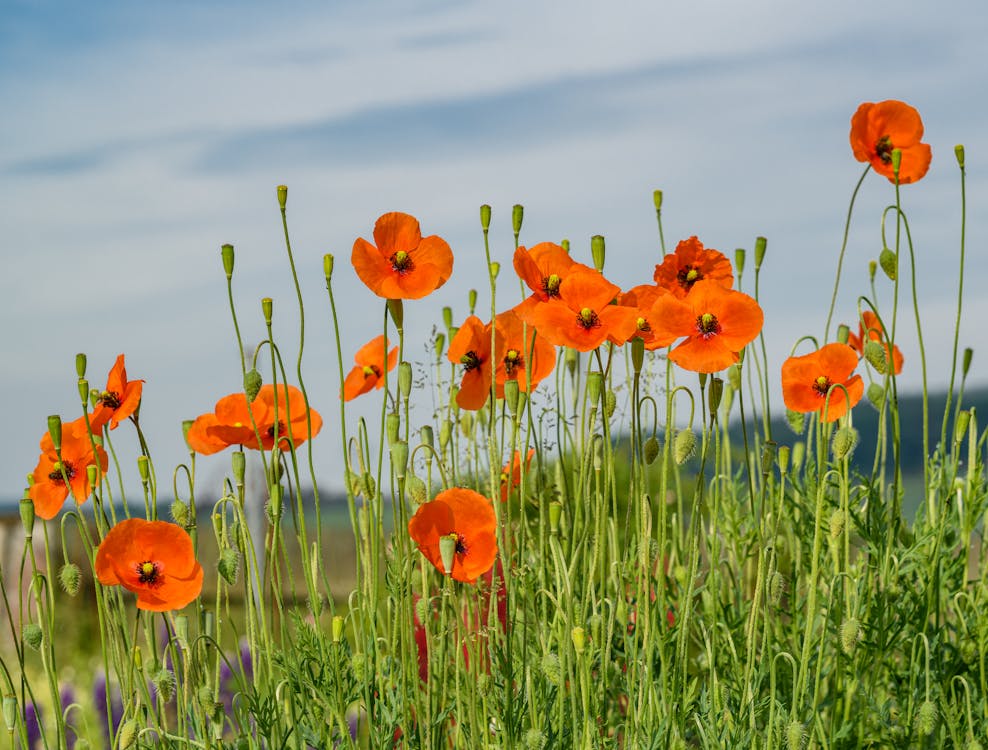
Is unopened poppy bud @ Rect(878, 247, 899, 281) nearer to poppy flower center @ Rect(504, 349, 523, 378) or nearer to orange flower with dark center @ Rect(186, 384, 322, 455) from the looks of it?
poppy flower center @ Rect(504, 349, 523, 378)

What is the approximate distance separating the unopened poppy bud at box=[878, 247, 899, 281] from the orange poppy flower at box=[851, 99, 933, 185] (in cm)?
15

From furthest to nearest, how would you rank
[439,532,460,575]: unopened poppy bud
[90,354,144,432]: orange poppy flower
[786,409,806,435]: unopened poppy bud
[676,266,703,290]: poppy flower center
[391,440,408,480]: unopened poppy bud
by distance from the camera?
1. [786,409,806,435]: unopened poppy bud
2. [676,266,703,290]: poppy flower center
3. [90,354,144,432]: orange poppy flower
4. [391,440,408,480]: unopened poppy bud
5. [439,532,460,575]: unopened poppy bud

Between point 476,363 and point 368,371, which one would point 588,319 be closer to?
point 476,363

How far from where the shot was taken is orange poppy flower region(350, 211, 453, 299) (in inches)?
69.0

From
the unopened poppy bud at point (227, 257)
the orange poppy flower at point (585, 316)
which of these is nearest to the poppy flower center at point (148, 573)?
the unopened poppy bud at point (227, 257)

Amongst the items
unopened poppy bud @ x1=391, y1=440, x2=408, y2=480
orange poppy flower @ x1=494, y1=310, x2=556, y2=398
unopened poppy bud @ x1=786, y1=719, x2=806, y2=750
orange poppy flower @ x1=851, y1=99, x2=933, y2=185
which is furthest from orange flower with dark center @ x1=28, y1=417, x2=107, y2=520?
orange poppy flower @ x1=851, y1=99, x2=933, y2=185

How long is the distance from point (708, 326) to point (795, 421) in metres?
0.68

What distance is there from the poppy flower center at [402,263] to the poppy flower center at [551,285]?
20cm

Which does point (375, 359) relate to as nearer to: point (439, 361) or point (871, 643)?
point (439, 361)

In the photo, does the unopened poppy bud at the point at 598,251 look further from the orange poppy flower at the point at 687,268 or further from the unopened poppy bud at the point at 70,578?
the unopened poppy bud at the point at 70,578

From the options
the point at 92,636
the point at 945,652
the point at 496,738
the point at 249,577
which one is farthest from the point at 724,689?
the point at 92,636

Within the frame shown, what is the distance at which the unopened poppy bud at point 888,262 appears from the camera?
83.3 inches

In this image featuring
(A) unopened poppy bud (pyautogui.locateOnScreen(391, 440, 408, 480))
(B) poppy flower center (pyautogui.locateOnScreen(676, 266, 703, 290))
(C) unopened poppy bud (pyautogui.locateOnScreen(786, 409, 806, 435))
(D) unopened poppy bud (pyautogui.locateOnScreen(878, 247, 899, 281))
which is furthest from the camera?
(C) unopened poppy bud (pyautogui.locateOnScreen(786, 409, 806, 435))

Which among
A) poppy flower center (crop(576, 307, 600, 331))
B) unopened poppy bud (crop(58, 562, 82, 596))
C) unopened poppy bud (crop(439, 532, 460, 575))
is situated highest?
poppy flower center (crop(576, 307, 600, 331))
